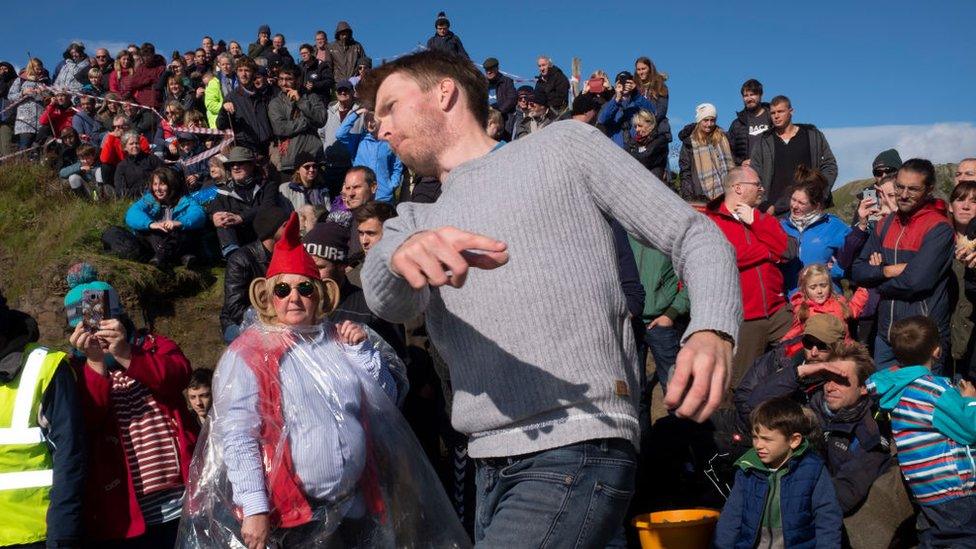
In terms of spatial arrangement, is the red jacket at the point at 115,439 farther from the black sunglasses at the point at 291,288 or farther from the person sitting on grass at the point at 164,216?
the person sitting on grass at the point at 164,216

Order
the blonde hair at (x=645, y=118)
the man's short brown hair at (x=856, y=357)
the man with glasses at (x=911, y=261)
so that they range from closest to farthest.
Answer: the man's short brown hair at (x=856, y=357)
the man with glasses at (x=911, y=261)
the blonde hair at (x=645, y=118)

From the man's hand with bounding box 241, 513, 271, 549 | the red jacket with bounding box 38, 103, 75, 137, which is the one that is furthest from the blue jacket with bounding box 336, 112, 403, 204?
the man's hand with bounding box 241, 513, 271, 549

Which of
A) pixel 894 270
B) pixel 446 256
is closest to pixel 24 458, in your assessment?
pixel 446 256

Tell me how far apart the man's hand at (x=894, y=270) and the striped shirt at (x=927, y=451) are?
1868 millimetres

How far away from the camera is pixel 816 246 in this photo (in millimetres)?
8664

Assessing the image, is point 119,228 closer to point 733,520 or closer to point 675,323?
point 675,323

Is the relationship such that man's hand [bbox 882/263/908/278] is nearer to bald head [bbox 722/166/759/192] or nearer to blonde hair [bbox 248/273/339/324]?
bald head [bbox 722/166/759/192]

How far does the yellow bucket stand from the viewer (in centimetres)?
578

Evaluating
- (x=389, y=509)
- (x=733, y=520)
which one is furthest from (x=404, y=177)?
(x=389, y=509)

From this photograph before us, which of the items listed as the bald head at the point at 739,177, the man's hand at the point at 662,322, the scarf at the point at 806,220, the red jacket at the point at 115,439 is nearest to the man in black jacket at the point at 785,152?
the scarf at the point at 806,220

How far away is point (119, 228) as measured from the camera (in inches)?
413

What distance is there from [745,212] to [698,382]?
247 inches

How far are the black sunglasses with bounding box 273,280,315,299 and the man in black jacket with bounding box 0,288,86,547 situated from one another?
3.62 feet

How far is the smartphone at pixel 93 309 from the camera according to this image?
4812mm
